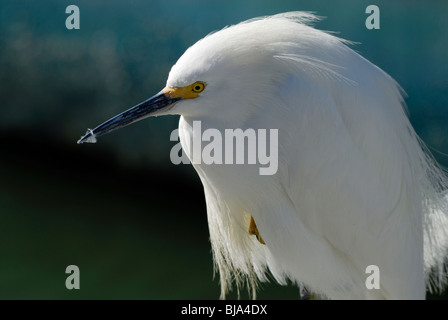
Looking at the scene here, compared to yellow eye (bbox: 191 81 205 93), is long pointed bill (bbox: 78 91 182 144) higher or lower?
lower

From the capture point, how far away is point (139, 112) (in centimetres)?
121

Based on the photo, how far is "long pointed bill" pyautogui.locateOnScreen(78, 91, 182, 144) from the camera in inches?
46.1

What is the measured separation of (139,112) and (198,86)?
16 centimetres

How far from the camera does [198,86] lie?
1.15m

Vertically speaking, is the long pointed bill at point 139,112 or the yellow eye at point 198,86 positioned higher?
the yellow eye at point 198,86

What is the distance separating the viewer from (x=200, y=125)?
1.20 m

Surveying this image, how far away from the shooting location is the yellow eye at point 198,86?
114 centimetres

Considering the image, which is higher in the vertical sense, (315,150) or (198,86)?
(198,86)

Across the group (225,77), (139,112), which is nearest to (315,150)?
(225,77)

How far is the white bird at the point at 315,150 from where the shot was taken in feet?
3.86

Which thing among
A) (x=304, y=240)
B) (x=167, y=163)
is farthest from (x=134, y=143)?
(x=304, y=240)

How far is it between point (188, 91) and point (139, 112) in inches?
5.2

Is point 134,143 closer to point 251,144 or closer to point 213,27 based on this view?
point 213,27

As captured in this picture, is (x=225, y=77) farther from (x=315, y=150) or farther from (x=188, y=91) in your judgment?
(x=315, y=150)
